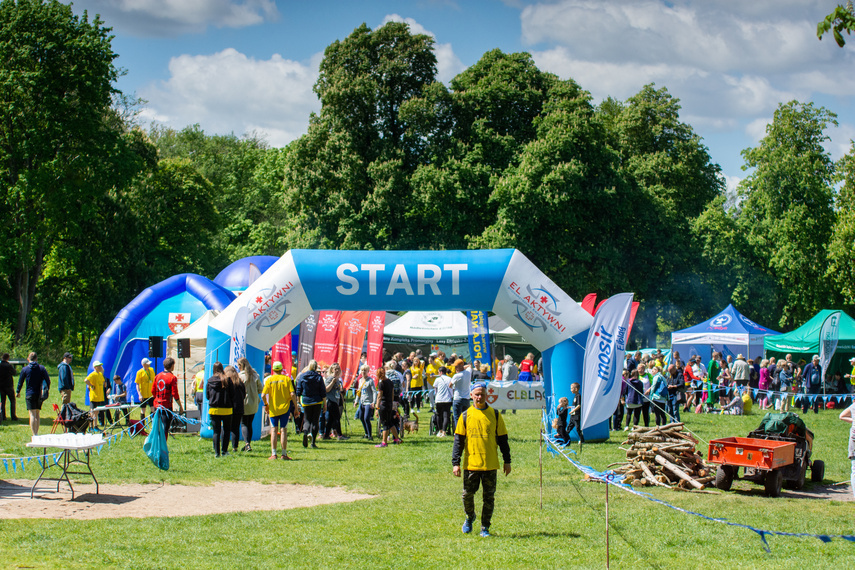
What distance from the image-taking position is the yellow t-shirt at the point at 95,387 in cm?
1546

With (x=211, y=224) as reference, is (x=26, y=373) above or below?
below

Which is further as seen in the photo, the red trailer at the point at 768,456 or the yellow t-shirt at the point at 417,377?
the yellow t-shirt at the point at 417,377

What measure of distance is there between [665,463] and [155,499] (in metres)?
6.96

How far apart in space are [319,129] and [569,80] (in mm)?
10990

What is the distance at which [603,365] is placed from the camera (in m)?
12.8

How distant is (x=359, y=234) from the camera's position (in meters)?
31.8

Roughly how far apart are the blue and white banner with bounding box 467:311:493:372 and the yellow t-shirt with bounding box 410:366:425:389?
155 centimetres

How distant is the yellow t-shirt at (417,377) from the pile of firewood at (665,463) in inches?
370

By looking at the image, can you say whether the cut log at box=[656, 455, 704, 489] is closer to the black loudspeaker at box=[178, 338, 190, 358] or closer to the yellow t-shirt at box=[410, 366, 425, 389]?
the black loudspeaker at box=[178, 338, 190, 358]

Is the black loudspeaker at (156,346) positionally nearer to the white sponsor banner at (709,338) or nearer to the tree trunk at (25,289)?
the white sponsor banner at (709,338)

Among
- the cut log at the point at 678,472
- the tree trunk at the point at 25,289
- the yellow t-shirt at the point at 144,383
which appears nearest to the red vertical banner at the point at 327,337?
the yellow t-shirt at the point at 144,383

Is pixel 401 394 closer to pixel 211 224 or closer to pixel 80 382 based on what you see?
pixel 80 382

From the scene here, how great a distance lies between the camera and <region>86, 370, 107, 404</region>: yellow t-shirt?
15.5 meters

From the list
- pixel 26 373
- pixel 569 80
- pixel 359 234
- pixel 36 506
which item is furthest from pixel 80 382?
pixel 569 80
